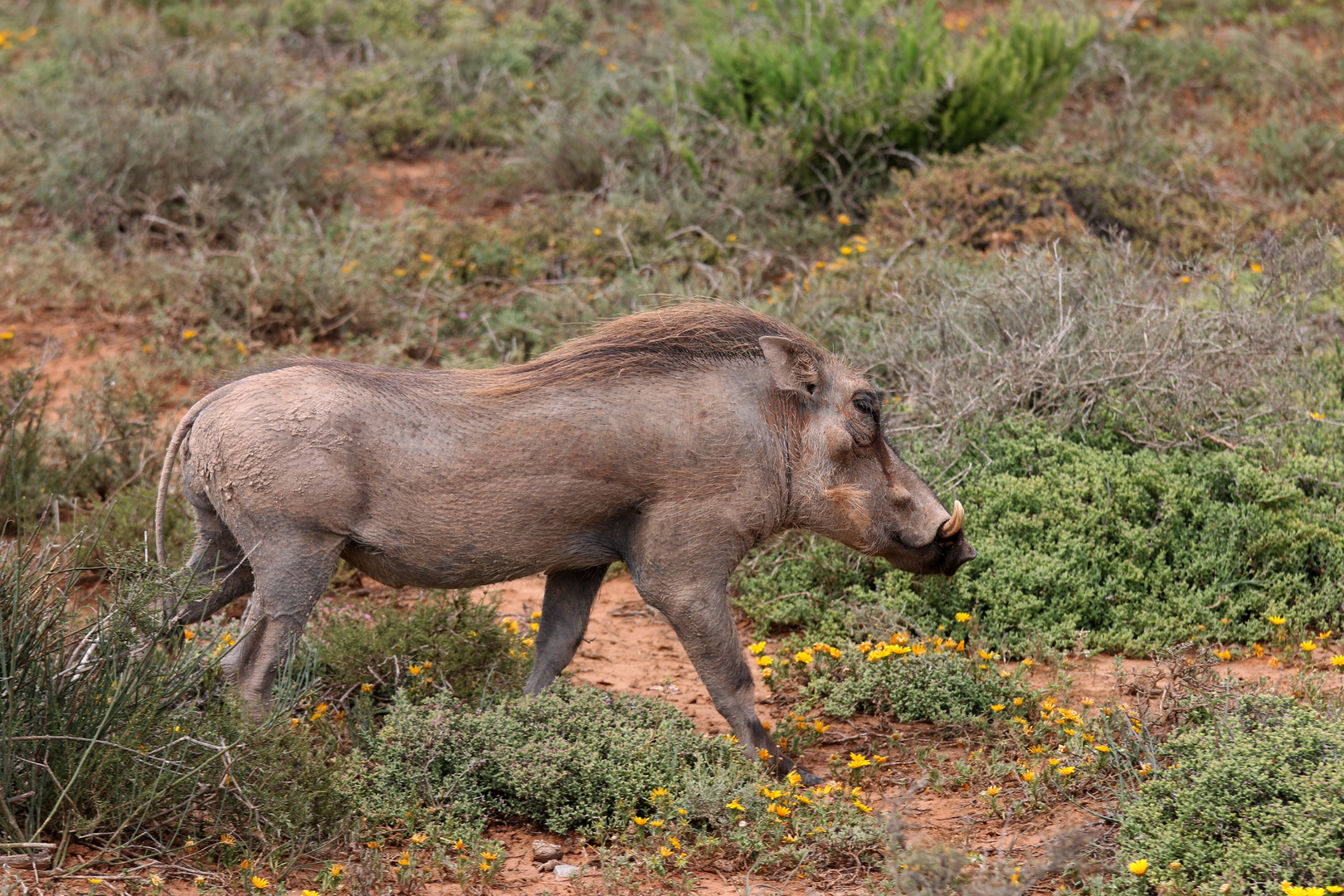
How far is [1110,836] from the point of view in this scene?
3.70 m

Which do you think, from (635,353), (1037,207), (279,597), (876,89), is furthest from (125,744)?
(876,89)

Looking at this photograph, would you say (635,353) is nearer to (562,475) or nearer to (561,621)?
(562,475)

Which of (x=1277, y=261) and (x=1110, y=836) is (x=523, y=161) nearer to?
(x=1277, y=261)

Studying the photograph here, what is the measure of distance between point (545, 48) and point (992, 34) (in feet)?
13.2

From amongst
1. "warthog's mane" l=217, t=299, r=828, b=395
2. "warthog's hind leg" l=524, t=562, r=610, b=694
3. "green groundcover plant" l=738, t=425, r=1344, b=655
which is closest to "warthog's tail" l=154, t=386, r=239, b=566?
"warthog's mane" l=217, t=299, r=828, b=395

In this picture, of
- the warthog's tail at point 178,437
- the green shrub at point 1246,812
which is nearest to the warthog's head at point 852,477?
the green shrub at point 1246,812

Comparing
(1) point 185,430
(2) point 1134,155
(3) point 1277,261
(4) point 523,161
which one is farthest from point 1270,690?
(4) point 523,161

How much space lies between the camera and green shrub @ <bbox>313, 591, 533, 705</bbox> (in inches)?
178

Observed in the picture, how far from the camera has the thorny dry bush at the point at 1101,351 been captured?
18.7ft

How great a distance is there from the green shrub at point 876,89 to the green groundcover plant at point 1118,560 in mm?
3388

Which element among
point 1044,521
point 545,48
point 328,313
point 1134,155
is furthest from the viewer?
point 545,48

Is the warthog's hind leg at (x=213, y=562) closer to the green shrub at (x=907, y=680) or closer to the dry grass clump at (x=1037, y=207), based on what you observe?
the green shrub at (x=907, y=680)

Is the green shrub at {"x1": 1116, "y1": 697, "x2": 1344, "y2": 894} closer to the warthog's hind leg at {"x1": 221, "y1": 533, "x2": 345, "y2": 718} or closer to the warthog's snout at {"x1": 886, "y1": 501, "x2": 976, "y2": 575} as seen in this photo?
the warthog's snout at {"x1": 886, "y1": 501, "x2": 976, "y2": 575}

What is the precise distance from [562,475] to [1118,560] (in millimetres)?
2623
